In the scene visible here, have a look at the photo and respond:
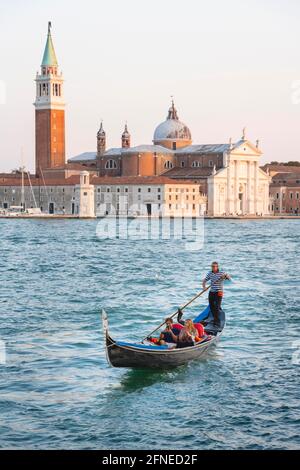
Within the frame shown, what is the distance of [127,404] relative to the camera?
1020 cm

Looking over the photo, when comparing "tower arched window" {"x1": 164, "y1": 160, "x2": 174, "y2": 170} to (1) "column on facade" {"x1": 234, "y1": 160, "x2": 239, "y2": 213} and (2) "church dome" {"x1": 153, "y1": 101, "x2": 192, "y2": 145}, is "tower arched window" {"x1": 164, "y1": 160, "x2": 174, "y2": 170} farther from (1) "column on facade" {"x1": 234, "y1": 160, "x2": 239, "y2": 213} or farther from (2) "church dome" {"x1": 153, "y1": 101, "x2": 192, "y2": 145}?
(1) "column on facade" {"x1": 234, "y1": 160, "x2": 239, "y2": 213}

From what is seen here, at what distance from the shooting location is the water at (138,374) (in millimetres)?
9180

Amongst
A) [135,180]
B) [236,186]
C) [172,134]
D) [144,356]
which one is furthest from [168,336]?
[172,134]

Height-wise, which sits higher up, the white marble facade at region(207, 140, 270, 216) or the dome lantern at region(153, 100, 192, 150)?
the dome lantern at region(153, 100, 192, 150)

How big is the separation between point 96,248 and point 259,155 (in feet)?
144

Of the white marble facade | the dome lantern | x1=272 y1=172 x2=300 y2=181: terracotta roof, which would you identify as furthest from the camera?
x1=272 y1=172 x2=300 y2=181: terracotta roof

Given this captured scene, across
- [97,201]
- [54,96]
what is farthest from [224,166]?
[54,96]

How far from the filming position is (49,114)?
78.8 m

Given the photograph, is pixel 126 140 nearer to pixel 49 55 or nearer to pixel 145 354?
pixel 49 55

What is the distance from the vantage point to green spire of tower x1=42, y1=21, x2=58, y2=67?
260 ft

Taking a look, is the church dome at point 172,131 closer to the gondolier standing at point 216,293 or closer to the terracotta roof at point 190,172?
the terracotta roof at point 190,172

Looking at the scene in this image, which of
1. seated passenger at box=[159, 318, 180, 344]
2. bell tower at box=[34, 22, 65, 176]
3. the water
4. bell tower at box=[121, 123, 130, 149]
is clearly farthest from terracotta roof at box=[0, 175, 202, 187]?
seated passenger at box=[159, 318, 180, 344]

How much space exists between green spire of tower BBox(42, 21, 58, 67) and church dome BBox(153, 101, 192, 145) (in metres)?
12.3

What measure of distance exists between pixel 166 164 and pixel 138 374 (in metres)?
70.7
